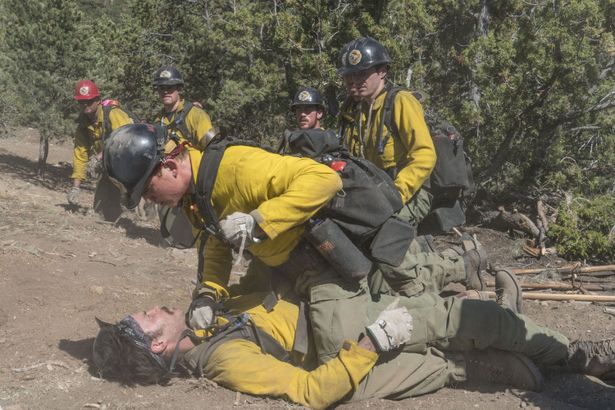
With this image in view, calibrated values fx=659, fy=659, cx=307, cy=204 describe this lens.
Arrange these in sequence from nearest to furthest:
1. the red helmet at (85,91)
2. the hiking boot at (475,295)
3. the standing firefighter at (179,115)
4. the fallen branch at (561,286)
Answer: the hiking boot at (475,295) < the fallen branch at (561,286) < the standing firefighter at (179,115) < the red helmet at (85,91)

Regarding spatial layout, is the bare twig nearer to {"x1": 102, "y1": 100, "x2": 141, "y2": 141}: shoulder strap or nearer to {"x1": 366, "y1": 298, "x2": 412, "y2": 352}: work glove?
{"x1": 366, "y1": 298, "x2": 412, "y2": 352}: work glove

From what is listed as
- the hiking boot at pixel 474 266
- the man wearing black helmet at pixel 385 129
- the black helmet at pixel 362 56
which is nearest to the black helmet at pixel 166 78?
the man wearing black helmet at pixel 385 129

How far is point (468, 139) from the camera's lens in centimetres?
987

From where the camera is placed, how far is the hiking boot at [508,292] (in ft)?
16.6

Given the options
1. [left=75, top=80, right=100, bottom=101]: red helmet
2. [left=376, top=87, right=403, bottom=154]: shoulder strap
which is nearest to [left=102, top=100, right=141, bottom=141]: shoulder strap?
[left=75, top=80, right=100, bottom=101]: red helmet

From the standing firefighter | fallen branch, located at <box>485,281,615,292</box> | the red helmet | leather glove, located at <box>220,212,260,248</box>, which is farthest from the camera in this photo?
the red helmet

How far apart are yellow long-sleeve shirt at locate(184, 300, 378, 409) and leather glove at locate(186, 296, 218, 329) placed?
0.19 meters

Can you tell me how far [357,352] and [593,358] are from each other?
172cm

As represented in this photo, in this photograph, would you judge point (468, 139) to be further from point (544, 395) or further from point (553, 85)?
point (544, 395)

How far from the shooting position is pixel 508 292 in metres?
5.12

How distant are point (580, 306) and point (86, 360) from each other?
461 cm

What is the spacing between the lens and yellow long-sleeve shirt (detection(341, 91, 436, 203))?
4.85m

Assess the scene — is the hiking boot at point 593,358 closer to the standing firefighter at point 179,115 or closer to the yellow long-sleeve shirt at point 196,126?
the standing firefighter at point 179,115

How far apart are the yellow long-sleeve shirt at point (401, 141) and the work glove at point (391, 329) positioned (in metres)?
1.24
